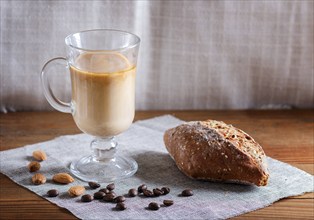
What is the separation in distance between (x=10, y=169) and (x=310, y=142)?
28.1 inches

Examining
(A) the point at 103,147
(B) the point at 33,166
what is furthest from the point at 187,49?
(B) the point at 33,166

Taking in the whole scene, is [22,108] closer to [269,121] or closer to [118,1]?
[118,1]

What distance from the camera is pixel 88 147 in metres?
1.66

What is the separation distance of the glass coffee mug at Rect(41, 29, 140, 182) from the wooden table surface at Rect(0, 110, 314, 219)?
6.6 inches

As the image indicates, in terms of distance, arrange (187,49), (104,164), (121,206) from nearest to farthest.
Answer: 1. (121,206)
2. (104,164)
3. (187,49)

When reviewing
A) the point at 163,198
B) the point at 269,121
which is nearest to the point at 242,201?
the point at 163,198

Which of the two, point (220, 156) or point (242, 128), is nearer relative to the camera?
point (220, 156)

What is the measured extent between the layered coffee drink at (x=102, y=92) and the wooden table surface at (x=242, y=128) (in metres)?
0.20

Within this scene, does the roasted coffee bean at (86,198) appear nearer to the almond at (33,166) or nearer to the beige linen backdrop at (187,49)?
the almond at (33,166)

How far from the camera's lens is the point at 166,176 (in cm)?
149

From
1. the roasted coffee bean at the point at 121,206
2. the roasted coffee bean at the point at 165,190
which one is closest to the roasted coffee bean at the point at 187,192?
the roasted coffee bean at the point at 165,190

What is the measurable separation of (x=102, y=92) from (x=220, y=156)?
0.89 feet

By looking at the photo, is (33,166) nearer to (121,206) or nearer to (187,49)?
(121,206)

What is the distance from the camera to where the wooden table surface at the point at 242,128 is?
133cm
